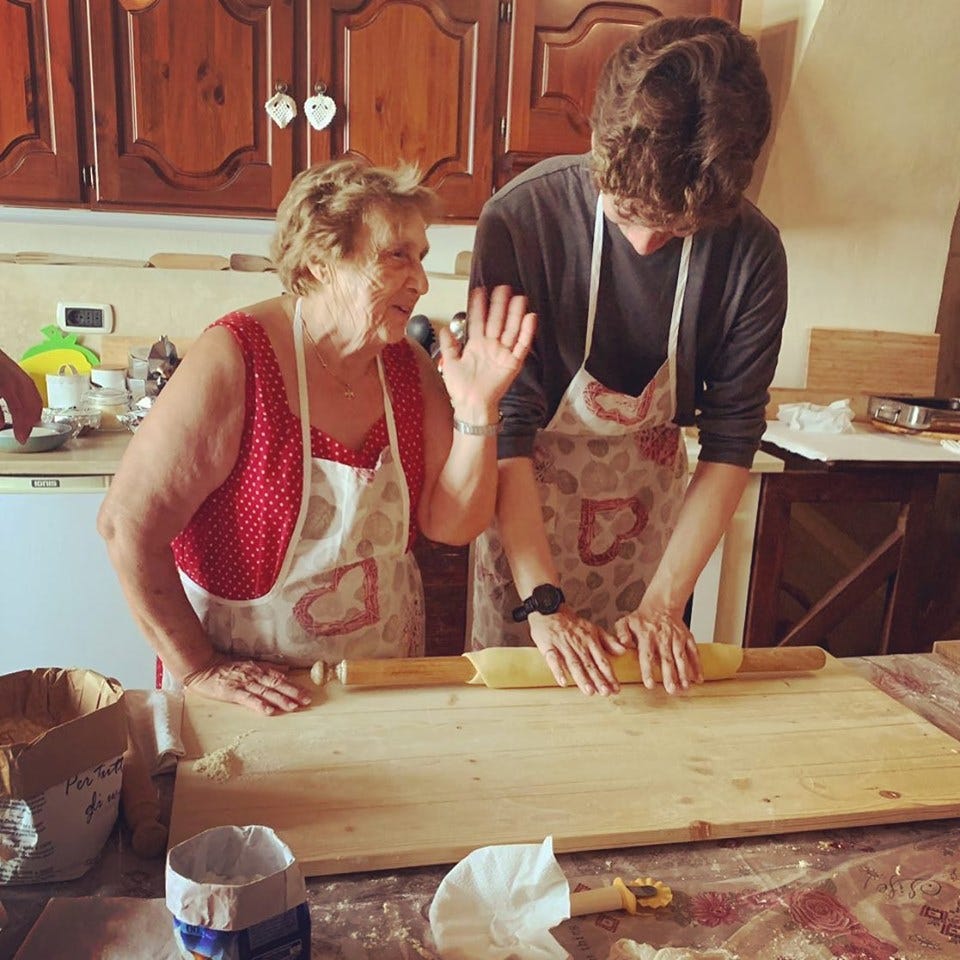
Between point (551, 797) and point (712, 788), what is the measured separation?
0.56ft

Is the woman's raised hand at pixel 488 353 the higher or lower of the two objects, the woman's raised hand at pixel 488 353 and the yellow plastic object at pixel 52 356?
the higher

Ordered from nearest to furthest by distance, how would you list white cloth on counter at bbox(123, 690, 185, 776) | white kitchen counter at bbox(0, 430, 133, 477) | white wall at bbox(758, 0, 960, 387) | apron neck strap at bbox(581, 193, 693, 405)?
white cloth on counter at bbox(123, 690, 185, 776) → apron neck strap at bbox(581, 193, 693, 405) → white kitchen counter at bbox(0, 430, 133, 477) → white wall at bbox(758, 0, 960, 387)

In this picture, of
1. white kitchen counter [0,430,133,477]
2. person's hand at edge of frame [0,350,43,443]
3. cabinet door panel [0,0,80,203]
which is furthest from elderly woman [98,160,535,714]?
cabinet door panel [0,0,80,203]

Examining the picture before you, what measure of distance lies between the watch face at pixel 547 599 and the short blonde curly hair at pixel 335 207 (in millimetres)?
498

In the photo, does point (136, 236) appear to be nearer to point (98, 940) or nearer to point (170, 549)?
point (170, 549)

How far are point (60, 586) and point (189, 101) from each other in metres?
1.22

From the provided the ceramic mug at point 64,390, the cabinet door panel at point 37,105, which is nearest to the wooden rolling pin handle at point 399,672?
the ceramic mug at point 64,390

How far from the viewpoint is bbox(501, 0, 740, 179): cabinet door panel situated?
2.28m

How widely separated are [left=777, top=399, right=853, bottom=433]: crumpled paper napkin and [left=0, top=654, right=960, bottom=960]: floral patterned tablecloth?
1.72m

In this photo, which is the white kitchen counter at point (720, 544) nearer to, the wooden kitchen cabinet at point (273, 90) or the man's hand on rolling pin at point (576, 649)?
the wooden kitchen cabinet at point (273, 90)

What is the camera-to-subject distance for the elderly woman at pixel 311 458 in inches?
39.6

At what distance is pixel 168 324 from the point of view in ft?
8.46

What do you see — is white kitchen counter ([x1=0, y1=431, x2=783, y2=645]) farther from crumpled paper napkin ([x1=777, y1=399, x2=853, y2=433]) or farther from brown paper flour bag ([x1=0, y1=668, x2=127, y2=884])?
brown paper flour bag ([x1=0, y1=668, x2=127, y2=884])

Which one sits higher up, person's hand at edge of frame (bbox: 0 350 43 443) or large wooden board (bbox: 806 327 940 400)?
person's hand at edge of frame (bbox: 0 350 43 443)
